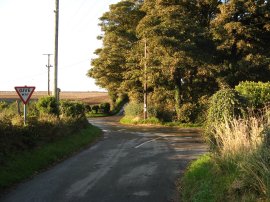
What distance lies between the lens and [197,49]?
35875 mm

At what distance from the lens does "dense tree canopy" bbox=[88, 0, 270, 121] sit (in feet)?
114

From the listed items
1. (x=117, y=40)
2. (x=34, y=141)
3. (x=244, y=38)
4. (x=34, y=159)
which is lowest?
(x=34, y=159)

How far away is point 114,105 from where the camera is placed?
71125 millimetres

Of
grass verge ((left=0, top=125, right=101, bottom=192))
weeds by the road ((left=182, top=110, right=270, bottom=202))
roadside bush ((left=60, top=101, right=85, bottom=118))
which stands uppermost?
roadside bush ((left=60, top=101, right=85, bottom=118))

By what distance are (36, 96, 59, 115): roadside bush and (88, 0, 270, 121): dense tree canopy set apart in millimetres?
14380

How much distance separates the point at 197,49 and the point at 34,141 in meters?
22.8

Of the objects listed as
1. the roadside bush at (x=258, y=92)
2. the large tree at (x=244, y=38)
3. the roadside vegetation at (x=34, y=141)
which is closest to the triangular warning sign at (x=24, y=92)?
the roadside vegetation at (x=34, y=141)

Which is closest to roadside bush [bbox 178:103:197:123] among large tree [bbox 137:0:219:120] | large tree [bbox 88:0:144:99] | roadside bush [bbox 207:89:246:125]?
large tree [bbox 137:0:219:120]

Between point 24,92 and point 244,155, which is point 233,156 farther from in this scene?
point 24,92

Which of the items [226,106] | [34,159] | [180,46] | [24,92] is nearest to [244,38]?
[180,46]

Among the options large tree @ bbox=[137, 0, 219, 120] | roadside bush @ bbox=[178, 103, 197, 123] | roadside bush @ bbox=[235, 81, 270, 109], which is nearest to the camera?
roadside bush @ bbox=[235, 81, 270, 109]

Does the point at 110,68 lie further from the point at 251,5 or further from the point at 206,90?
the point at 251,5

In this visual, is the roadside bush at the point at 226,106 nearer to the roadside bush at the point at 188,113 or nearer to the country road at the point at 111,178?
the country road at the point at 111,178

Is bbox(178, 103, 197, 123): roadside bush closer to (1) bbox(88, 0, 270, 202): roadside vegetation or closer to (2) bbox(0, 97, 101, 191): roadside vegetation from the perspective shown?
(1) bbox(88, 0, 270, 202): roadside vegetation
